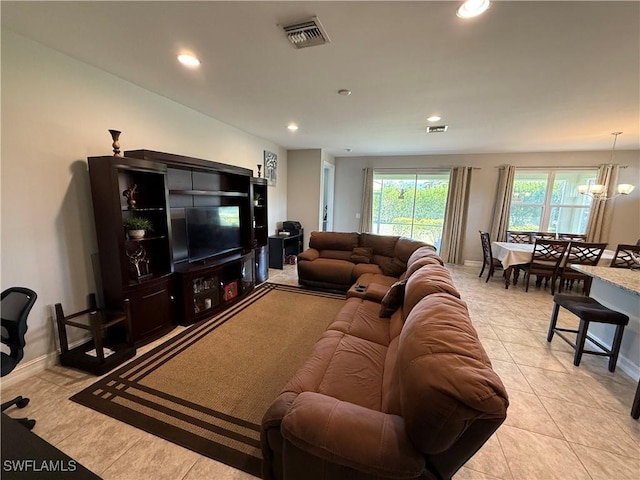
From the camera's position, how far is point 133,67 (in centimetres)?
235

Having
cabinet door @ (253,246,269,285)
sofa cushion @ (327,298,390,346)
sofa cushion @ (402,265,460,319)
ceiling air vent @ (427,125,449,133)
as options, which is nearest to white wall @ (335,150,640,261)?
ceiling air vent @ (427,125,449,133)

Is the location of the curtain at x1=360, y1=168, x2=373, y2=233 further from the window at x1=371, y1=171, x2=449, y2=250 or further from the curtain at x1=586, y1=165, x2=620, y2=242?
the curtain at x1=586, y1=165, x2=620, y2=242

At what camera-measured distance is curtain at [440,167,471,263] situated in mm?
6117

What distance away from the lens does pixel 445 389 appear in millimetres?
858

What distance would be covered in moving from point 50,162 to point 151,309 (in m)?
1.53

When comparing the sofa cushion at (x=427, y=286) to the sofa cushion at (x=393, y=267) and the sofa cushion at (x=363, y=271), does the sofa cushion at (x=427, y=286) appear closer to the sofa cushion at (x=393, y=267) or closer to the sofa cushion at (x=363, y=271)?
the sofa cushion at (x=393, y=267)

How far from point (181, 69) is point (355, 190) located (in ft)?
17.0

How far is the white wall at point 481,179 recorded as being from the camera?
531cm

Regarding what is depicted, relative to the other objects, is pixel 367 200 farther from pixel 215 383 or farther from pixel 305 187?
pixel 215 383

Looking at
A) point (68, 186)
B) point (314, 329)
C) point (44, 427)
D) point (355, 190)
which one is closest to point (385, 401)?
point (314, 329)

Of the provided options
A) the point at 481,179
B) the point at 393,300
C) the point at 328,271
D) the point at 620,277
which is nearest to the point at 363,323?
the point at 393,300

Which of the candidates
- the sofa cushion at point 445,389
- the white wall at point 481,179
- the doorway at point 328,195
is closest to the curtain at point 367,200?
the white wall at point 481,179

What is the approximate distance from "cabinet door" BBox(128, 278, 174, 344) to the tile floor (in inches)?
6.6

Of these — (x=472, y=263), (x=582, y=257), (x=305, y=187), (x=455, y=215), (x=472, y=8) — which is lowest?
(x=472, y=263)
